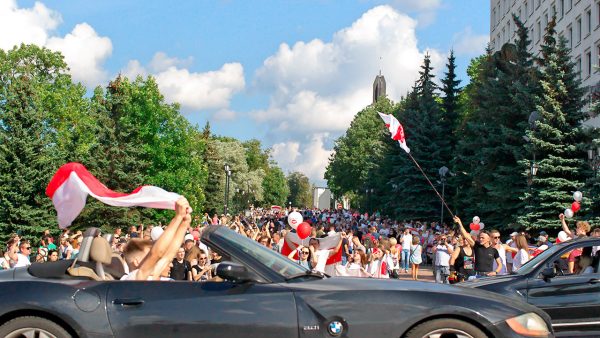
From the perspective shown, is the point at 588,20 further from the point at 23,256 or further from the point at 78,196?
the point at 78,196

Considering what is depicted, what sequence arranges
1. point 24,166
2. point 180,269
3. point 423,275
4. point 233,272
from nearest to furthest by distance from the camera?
point 233,272
point 180,269
point 423,275
point 24,166

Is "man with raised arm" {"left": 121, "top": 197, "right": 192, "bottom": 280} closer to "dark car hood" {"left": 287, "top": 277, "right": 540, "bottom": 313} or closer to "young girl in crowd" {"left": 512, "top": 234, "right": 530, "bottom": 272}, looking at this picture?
"dark car hood" {"left": 287, "top": 277, "right": 540, "bottom": 313}

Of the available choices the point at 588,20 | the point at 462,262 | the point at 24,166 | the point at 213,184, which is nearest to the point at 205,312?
the point at 462,262

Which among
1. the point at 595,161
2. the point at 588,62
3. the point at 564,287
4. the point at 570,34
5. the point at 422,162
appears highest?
the point at 570,34

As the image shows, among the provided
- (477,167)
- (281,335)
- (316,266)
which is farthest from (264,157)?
(281,335)

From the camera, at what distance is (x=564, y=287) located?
10.4m

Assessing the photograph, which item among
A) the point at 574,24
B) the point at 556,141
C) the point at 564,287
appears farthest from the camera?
the point at 574,24

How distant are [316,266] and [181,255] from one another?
2.84m

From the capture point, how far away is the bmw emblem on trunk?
5559 millimetres

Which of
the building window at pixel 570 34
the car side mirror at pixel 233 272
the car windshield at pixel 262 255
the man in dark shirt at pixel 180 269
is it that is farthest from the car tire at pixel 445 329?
the building window at pixel 570 34

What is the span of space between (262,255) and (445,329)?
1363mm

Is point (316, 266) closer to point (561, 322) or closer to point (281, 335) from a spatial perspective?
point (561, 322)

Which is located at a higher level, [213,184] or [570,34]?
[570,34]

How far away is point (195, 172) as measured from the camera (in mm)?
65688
